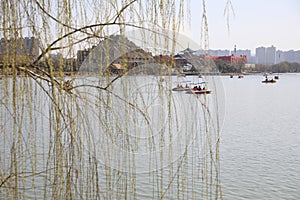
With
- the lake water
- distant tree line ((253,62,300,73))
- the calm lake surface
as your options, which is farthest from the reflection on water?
distant tree line ((253,62,300,73))

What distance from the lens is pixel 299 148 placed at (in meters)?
6.02

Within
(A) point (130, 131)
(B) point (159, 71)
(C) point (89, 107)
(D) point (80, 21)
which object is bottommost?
(A) point (130, 131)

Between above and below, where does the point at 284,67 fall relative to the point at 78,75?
above

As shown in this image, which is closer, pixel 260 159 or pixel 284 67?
pixel 260 159

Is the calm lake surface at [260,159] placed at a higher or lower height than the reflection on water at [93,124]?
lower

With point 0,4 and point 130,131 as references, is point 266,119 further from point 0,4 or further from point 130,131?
point 0,4

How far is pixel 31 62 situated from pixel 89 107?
27cm

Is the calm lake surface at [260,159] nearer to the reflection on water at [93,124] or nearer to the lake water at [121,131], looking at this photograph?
the lake water at [121,131]

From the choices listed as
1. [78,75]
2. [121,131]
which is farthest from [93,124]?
[78,75]

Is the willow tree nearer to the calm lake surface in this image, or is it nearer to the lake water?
the lake water

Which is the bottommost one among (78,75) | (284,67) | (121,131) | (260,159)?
(260,159)

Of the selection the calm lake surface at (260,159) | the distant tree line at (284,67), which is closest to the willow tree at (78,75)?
the calm lake surface at (260,159)

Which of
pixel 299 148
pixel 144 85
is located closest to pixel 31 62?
pixel 144 85

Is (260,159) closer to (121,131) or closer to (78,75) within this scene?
(121,131)
